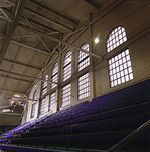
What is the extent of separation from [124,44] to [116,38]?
38.2 inches

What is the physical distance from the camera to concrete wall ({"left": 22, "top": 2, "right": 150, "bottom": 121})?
629 cm

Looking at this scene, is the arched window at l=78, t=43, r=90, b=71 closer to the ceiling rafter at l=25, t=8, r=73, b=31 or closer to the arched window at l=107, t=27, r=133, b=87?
the arched window at l=107, t=27, r=133, b=87

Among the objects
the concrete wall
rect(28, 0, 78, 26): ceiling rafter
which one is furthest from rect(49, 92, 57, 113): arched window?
rect(28, 0, 78, 26): ceiling rafter

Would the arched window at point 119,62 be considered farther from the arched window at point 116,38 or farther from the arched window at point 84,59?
the arched window at point 84,59

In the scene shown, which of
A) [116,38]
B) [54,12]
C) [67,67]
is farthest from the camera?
[67,67]

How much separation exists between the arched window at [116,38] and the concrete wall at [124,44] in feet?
0.81

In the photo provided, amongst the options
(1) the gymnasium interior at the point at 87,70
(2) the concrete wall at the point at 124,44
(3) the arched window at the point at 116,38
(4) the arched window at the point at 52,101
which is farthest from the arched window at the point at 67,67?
(3) the arched window at the point at 116,38

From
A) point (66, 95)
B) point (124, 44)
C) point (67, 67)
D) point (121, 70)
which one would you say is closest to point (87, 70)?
point (121, 70)

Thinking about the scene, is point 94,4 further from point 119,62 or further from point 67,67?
point 67,67

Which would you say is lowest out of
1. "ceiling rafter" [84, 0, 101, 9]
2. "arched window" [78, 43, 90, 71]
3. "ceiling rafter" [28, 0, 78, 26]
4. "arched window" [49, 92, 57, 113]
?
"arched window" [49, 92, 57, 113]

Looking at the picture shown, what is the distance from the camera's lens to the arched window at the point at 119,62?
22.8 feet

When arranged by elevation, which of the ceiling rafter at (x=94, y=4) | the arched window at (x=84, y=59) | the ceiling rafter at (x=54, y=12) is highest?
the ceiling rafter at (x=54, y=12)

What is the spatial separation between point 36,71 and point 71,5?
10.1m

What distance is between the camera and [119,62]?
7.49 meters
